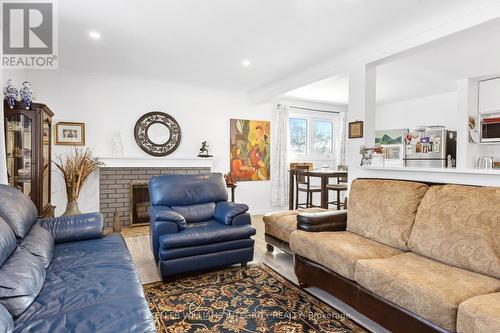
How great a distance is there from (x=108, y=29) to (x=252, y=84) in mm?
2643

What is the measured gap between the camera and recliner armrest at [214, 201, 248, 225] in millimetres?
3082

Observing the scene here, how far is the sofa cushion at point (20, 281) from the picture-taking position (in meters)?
1.29

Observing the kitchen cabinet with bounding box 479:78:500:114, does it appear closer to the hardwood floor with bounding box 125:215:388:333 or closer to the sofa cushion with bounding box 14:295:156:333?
the hardwood floor with bounding box 125:215:388:333

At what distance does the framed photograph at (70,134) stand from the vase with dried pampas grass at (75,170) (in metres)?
0.14

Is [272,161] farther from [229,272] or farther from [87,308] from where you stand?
[87,308]

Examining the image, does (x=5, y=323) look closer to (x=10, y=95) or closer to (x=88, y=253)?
(x=88, y=253)

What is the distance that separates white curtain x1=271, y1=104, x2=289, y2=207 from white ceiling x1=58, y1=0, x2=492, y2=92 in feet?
6.30

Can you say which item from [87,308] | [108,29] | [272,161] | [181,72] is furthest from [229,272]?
[272,161]

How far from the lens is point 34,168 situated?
3.09 meters

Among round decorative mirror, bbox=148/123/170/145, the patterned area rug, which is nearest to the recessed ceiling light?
round decorative mirror, bbox=148/123/170/145

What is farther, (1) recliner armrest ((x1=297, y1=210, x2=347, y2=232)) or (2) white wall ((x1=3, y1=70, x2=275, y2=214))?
(2) white wall ((x1=3, y1=70, x2=275, y2=214))

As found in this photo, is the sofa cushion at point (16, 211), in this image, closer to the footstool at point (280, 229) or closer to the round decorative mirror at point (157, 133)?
the footstool at point (280, 229)

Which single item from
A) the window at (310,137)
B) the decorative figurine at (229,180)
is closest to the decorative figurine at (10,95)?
the decorative figurine at (229,180)

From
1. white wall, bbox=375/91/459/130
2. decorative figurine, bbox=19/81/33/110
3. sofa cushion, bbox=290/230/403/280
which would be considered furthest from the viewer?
white wall, bbox=375/91/459/130
